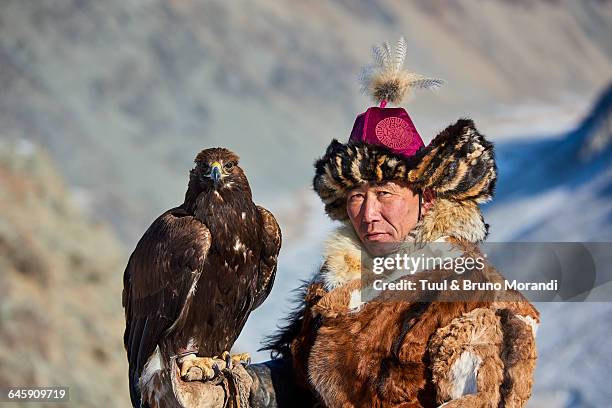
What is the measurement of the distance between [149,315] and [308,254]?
8.00 metres

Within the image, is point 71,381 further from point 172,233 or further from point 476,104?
point 476,104

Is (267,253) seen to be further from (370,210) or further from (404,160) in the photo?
(404,160)

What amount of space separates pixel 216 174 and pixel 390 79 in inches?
24.1

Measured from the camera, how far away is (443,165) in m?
2.72

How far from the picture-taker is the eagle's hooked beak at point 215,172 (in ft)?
10.2

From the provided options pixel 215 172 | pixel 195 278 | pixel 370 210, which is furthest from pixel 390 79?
pixel 195 278

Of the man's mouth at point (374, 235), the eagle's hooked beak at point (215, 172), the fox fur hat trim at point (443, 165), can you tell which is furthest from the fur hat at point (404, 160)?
the eagle's hooked beak at point (215, 172)

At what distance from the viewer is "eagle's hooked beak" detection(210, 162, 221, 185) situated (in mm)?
3111

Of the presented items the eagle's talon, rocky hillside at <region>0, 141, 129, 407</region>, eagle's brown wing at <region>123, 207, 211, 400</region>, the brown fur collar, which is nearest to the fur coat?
the brown fur collar

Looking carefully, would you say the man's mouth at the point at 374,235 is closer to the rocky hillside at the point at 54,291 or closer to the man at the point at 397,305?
the man at the point at 397,305

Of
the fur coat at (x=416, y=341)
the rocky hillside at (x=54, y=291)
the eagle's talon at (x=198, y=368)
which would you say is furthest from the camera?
the rocky hillside at (x=54, y=291)

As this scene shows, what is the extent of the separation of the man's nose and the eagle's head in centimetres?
55

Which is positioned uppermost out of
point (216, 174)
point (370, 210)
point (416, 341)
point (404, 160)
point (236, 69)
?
point (236, 69)

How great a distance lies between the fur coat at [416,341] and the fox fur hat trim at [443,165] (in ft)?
0.16
